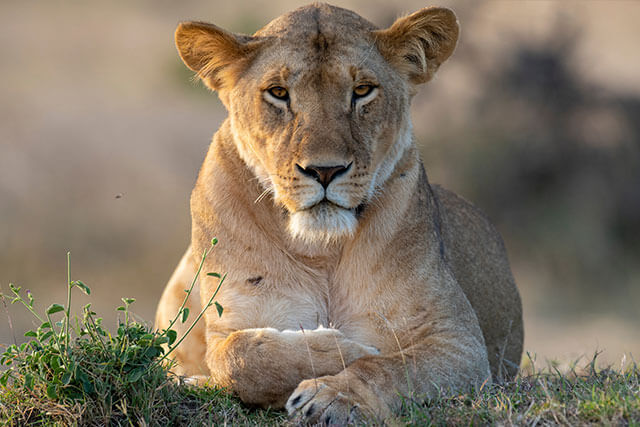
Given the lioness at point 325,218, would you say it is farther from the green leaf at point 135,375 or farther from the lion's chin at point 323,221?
the green leaf at point 135,375

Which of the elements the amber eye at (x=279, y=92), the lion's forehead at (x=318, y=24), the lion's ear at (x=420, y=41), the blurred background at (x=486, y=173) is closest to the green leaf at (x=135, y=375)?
the amber eye at (x=279, y=92)

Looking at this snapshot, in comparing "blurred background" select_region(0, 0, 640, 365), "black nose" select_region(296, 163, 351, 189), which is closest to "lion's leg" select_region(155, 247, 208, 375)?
"black nose" select_region(296, 163, 351, 189)

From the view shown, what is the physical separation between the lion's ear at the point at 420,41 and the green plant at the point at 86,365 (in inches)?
56.3

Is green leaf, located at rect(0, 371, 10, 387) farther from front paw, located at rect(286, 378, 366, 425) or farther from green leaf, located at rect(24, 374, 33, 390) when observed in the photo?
front paw, located at rect(286, 378, 366, 425)

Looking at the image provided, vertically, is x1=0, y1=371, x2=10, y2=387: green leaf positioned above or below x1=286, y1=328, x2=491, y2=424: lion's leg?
below

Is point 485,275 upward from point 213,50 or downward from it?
downward

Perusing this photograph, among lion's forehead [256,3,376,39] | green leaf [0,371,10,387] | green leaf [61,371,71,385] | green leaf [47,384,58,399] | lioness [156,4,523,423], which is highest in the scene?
lion's forehead [256,3,376,39]

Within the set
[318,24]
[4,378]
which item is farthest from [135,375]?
[318,24]

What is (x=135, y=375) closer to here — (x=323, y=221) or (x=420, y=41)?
(x=323, y=221)

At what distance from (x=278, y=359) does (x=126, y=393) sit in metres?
0.57

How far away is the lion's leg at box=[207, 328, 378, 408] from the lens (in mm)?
3646

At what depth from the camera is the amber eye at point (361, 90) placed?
12.9 ft

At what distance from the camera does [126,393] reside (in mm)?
3523

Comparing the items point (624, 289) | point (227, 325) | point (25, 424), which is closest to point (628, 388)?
point (227, 325)
